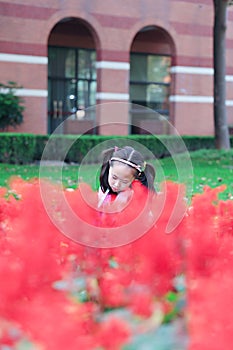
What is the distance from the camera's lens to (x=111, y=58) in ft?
61.3

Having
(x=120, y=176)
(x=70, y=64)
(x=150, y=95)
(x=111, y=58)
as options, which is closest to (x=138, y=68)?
(x=150, y=95)

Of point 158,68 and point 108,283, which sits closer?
point 108,283

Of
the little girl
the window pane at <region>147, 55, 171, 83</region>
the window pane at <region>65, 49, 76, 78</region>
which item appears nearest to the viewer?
the little girl

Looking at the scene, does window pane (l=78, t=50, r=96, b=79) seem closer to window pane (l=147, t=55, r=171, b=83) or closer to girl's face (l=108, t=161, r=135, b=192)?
window pane (l=147, t=55, r=171, b=83)

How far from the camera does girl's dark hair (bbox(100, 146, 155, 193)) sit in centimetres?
287

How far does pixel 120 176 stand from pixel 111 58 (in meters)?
16.3

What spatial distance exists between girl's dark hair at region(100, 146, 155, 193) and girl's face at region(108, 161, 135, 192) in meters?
0.03

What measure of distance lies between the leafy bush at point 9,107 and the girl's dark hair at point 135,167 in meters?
13.5

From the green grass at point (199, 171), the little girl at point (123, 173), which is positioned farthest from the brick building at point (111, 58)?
the little girl at point (123, 173)

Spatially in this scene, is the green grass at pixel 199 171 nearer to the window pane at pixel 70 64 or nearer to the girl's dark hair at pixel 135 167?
the girl's dark hair at pixel 135 167

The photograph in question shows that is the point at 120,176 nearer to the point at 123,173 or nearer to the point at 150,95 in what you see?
the point at 123,173

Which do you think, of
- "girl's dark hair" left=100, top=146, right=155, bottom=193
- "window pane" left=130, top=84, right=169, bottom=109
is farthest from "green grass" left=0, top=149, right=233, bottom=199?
"window pane" left=130, top=84, right=169, bottom=109

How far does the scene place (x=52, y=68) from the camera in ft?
70.5

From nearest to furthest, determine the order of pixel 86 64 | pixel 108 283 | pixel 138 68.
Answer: pixel 108 283 < pixel 86 64 < pixel 138 68
